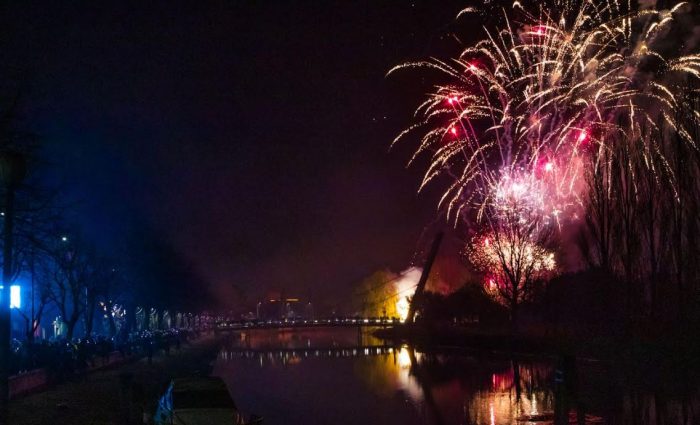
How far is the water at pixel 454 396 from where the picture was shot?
83.3 ft

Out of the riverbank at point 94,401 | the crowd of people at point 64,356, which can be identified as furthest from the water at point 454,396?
the crowd of people at point 64,356

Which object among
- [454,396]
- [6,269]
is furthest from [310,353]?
[6,269]

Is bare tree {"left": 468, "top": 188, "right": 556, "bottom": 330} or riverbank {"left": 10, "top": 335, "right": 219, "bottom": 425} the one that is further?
bare tree {"left": 468, "top": 188, "right": 556, "bottom": 330}

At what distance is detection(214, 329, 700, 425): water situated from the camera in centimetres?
2539

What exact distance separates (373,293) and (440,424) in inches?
6120

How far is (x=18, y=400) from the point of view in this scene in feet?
99.2

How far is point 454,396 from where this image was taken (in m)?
35.0

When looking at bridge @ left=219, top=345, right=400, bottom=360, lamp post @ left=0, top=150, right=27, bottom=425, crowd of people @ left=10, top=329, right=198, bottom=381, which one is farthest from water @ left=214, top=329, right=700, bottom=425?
bridge @ left=219, top=345, right=400, bottom=360

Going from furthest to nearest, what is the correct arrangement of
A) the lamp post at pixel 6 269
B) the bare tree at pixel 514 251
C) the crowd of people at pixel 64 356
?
the bare tree at pixel 514 251 < the crowd of people at pixel 64 356 < the lamp post at pixel 6 269

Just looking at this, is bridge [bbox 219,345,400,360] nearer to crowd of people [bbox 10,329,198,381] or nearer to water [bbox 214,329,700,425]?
water [bbox 214,329,700,425]

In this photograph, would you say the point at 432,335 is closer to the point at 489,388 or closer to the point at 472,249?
the point at 472,249

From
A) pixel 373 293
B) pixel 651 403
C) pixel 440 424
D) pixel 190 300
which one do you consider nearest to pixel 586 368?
pixel 651 403

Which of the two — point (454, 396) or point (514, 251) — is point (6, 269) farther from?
point (514, 251)

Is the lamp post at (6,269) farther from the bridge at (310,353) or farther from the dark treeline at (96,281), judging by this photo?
the bridge at (310,353)
